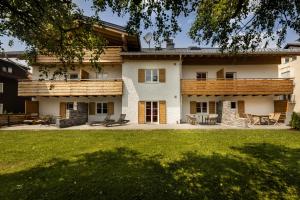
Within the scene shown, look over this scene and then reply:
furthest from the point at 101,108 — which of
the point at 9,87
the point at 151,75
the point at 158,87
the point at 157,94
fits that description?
the point at 9,87

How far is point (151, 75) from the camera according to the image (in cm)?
2362

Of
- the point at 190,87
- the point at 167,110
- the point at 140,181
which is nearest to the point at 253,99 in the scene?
the point at 190,87

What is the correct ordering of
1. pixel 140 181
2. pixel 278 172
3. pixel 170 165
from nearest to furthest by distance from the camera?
pixel 140 181 < pixel 278 172 < pixel 170 165

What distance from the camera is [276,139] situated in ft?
43.2

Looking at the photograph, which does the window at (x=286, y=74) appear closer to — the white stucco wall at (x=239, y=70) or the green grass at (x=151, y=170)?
the white stucco wall at (x=239, y=70)

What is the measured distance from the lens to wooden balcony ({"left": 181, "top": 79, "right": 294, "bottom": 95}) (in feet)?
75.2

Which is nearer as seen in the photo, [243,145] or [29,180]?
[29,180]

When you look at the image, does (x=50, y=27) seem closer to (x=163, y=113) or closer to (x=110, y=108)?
(x=163, y=113)

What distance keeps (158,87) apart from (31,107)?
11953 millimetres

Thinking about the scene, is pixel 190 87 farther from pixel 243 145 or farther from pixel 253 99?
pixel 243 145

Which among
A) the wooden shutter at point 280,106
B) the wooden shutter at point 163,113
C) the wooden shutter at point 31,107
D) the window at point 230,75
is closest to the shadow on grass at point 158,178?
the wooden shutter at point 163,113

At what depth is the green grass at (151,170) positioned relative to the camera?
20.3ft

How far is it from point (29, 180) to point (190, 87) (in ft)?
58.8

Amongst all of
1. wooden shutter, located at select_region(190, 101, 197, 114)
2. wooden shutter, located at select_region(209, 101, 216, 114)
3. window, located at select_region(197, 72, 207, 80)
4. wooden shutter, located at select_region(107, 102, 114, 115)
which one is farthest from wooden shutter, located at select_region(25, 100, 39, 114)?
wooden shutter, located at select_region(209, 101, 216, 114)
